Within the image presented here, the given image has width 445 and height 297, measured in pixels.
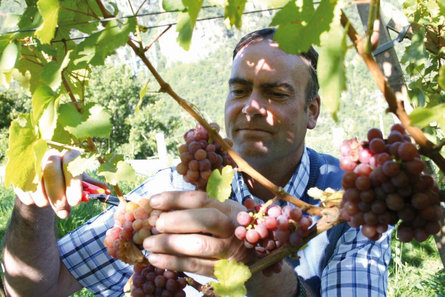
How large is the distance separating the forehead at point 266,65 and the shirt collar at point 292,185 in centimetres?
44

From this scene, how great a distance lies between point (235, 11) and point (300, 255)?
4.51 feet

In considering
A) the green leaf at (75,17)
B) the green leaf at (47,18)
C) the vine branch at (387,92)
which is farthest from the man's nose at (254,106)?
the vine branch at (387,92)

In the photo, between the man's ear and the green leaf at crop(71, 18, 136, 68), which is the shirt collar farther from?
the green leaf at crop(71, 18, 136, 68)

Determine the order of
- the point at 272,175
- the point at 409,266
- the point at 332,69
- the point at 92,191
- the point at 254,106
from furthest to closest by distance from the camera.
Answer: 1. the point at 409,266
2. the point at 272,175
3. the point at 254,106
4. the point at 92,191
5. the point at 332,69

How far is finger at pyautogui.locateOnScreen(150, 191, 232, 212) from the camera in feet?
3.09

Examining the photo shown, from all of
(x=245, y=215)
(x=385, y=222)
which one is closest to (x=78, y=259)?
(x=245, y=215)

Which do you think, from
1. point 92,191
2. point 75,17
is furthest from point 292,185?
point 75,17

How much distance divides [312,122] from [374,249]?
0.92m

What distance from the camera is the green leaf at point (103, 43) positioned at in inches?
34.6

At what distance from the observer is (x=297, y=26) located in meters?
0.65

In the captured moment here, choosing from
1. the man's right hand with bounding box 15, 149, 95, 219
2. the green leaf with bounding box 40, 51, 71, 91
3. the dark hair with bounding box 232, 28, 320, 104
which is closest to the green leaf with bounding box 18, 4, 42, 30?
the green leaf with bounding box 40, 51, 71, 91

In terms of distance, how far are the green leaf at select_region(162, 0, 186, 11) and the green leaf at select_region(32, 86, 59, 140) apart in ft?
0.94

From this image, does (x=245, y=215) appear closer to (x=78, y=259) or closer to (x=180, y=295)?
(x=180, y=295)

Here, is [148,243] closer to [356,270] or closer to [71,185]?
[71,185]
